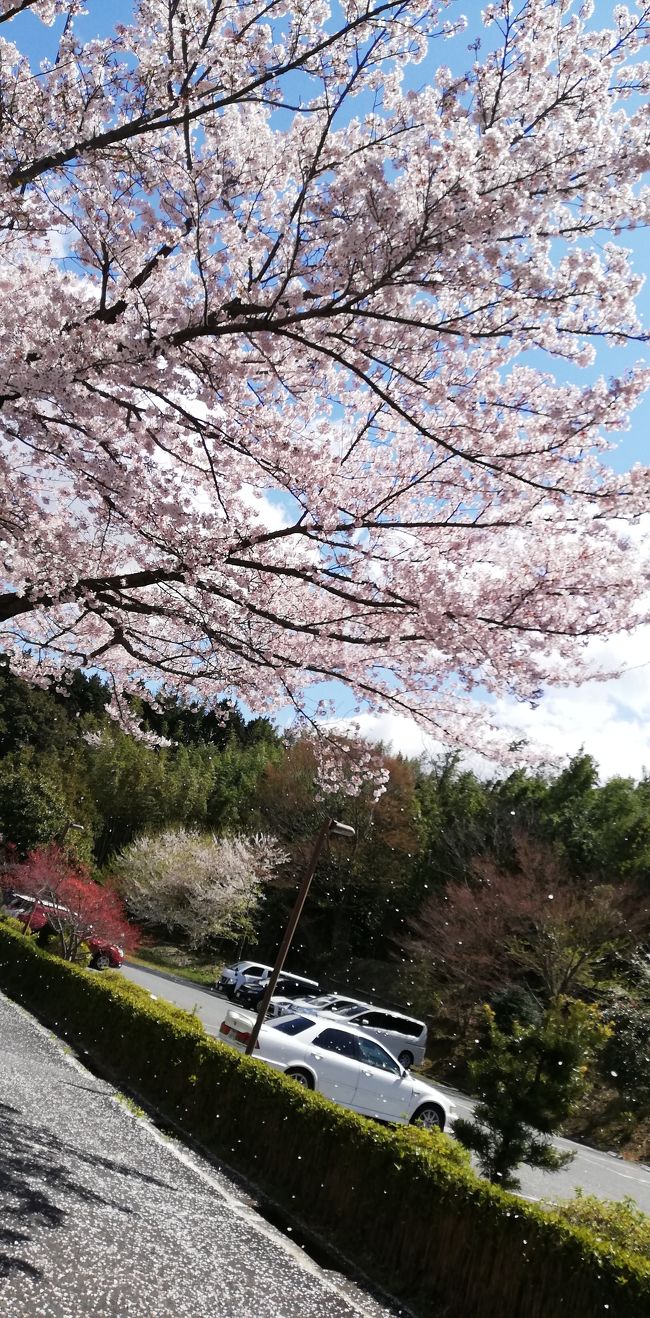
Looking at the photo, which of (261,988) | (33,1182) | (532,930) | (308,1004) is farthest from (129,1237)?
(261,988)

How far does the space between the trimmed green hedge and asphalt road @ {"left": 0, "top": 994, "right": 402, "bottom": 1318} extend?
17.4 inches

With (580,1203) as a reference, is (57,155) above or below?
above

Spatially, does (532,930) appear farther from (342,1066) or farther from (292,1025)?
(342,1066)

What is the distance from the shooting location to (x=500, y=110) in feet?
12.1

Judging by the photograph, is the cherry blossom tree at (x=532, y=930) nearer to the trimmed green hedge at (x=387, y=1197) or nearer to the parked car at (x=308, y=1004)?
the parked car at (x=308, y=1004)

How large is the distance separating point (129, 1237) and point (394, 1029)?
59.2 ft

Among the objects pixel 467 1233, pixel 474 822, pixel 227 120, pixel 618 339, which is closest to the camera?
pixel 618 339

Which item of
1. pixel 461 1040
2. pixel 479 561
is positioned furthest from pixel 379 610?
pixel 461 1040

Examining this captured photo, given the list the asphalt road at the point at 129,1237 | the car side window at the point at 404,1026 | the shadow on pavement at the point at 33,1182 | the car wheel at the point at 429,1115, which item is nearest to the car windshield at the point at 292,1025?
the car wheel at the point at 429,1115

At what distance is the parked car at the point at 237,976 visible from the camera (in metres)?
24.8

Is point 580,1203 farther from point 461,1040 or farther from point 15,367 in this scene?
point 461,1040

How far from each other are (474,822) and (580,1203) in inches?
1055

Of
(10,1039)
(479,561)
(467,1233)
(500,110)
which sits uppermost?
(500,110)

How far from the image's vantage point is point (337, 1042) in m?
11.5
